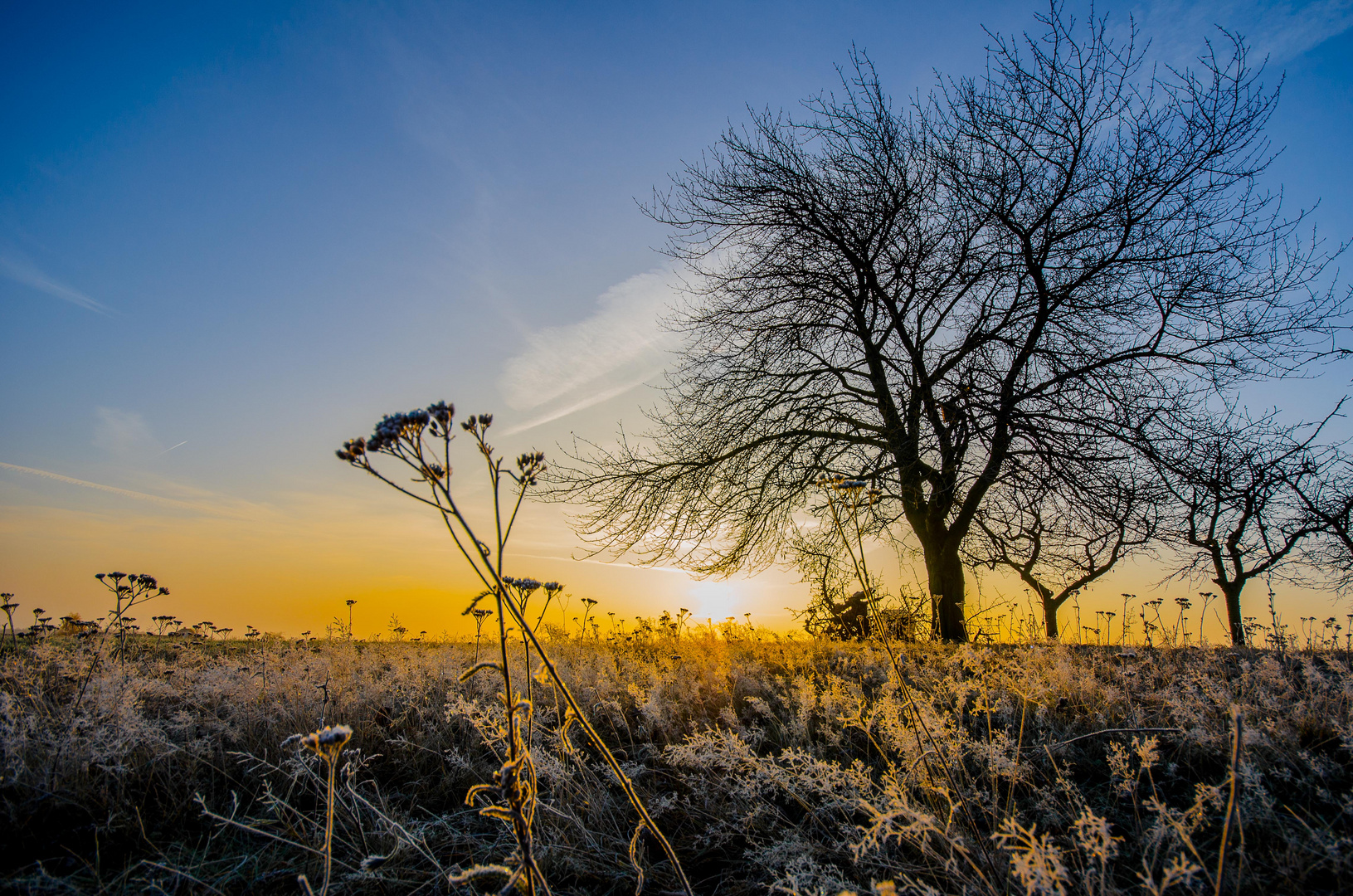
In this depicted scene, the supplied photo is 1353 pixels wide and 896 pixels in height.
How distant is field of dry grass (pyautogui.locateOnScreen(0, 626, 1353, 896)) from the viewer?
1.82m

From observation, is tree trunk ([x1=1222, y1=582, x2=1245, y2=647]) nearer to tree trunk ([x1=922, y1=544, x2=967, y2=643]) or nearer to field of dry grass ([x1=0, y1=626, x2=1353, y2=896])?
tree trunk ([x1=922, y1=544, x2=967, y2=643])

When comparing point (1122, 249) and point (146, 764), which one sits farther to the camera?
point (1122, 249)

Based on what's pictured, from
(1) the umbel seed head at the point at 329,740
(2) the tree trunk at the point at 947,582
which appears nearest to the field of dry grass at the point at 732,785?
(1) the umbel seed head at the point at 329,740

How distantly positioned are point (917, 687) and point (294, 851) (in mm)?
3302

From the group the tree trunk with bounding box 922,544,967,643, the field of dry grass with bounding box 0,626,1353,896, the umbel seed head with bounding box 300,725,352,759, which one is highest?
the tree trunk with bounding box 922,544,967,643

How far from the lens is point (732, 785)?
2.70 m

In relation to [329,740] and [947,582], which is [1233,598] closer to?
[947,582]

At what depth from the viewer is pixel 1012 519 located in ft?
31.2

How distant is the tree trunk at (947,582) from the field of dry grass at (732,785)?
Answer: 17.2 ft

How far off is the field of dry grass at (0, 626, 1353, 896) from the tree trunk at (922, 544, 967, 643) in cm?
523

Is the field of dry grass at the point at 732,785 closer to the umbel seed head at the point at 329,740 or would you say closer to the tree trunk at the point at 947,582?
the umbel seed head at the point at 329,740

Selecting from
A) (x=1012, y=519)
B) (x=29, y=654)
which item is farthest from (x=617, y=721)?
(x=1012, y=519)

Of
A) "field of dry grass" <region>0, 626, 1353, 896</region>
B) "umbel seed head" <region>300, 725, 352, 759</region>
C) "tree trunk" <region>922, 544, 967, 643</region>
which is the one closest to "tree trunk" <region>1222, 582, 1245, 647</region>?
"tree trunk" <region>922, 544, 967, 643</region>

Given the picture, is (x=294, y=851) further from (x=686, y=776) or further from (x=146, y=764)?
(x=686, y=776)
